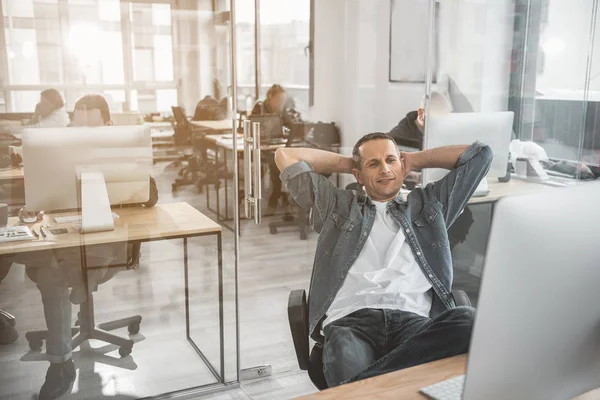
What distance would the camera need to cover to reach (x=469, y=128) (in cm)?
325

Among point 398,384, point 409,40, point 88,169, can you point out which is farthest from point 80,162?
point 409,40

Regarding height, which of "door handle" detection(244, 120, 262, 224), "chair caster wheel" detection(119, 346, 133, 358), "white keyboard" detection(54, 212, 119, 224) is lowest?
"chair caster wheel" detection(119, 346, 133, 358)

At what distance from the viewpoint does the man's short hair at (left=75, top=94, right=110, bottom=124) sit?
2488 millimetres

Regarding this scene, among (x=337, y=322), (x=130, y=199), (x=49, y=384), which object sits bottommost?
(x=49, y=384)

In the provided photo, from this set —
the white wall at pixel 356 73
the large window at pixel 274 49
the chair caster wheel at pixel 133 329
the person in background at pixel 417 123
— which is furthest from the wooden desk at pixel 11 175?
the person in background at pixel 417 123

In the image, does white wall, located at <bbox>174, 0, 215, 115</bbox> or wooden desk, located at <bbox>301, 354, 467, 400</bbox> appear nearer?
wooden desk, located at <bbox>301, 354, 467, 400</bbox>

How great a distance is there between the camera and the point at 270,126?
10.4ft

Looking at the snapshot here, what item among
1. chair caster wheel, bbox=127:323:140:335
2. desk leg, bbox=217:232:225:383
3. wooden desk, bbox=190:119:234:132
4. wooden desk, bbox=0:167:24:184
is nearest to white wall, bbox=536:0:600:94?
wooden desk, bbox=190:119:234:132

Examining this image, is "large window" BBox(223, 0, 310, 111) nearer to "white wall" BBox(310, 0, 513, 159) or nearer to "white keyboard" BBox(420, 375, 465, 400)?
"white wall" BBox(310, 0, 513, 159)

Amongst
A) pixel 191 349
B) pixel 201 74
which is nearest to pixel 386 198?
pixel 201 74

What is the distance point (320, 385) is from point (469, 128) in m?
1.80

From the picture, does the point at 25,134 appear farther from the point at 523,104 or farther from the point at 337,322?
the point at 523,104

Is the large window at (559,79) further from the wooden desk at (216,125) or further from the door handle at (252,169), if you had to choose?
the wooden desk at (216,125)

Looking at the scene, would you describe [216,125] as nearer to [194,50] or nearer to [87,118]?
[194,50]
